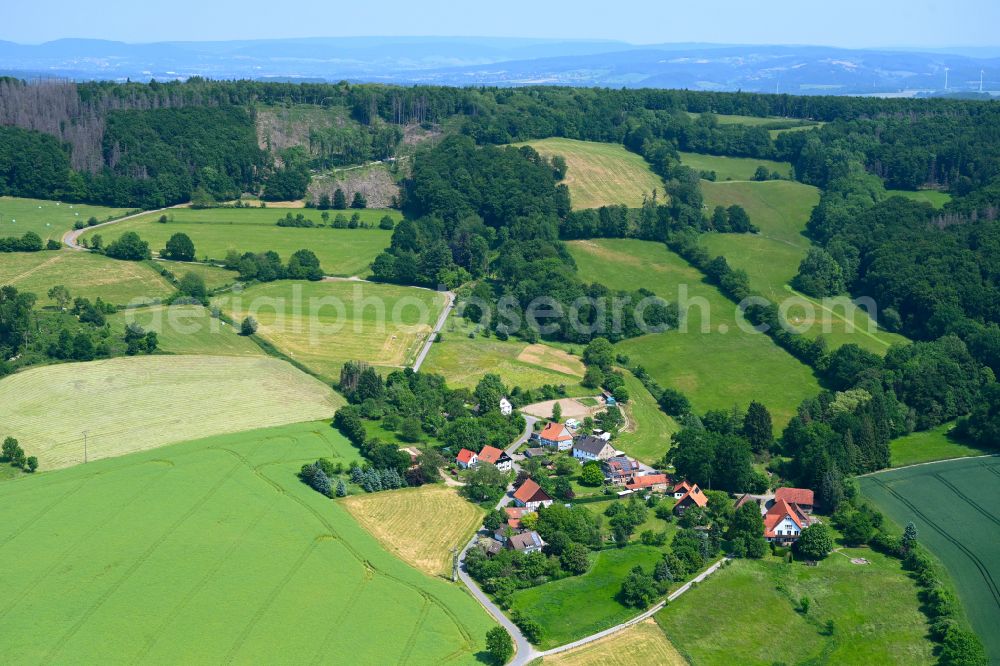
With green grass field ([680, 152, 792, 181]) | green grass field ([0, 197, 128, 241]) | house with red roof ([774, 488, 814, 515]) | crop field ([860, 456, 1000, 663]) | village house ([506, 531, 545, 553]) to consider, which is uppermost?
green grass field ([680, 152, 792, 181])

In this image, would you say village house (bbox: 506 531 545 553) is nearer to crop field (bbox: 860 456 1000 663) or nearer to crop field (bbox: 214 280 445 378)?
crop field (bbox: 860 456 1000 663)

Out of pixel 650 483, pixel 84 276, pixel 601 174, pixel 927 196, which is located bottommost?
pixel 650 483

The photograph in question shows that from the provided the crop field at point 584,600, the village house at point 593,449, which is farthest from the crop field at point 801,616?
the village house at point 593,449

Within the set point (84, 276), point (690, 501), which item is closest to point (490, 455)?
point (690, 501)

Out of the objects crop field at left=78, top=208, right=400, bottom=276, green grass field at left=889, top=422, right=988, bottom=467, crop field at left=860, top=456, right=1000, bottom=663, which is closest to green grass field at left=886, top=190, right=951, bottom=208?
green grass field at left=889, top=422, right=988, bottom=467

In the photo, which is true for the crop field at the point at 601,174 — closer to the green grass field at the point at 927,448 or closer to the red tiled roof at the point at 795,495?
the green grass field at the point at 927,448

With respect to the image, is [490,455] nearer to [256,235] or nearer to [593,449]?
[593,449]
